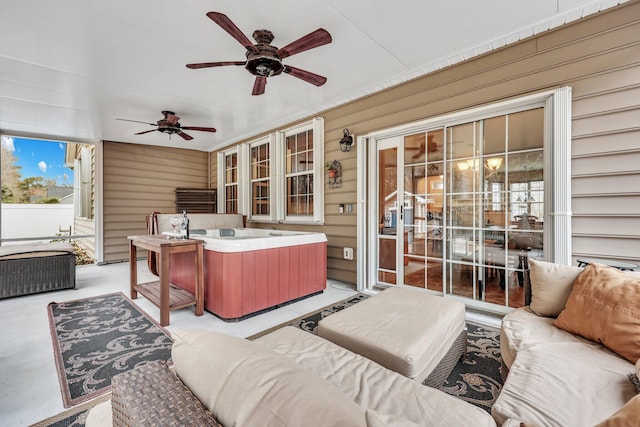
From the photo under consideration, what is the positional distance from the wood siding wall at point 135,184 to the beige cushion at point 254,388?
6.76m

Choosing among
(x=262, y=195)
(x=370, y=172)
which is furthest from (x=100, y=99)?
(x=370, y=172)

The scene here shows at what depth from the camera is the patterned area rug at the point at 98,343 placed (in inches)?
74.0

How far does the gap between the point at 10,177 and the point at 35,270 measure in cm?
302

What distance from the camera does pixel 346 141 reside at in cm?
402

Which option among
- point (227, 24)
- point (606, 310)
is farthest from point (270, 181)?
point (606, 310)

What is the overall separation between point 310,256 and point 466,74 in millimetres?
2753

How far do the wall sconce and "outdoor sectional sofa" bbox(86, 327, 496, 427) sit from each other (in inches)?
136

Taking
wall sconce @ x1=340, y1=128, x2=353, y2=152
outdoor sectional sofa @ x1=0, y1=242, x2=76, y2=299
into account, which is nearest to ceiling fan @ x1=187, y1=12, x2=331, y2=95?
wall sconce @ x1=340, y1=128, x2=353, y2=152

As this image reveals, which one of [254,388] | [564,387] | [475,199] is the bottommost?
[564,387]

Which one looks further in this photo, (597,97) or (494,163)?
(494,163)

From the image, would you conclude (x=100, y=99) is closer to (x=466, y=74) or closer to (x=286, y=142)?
(x=286, y=142)

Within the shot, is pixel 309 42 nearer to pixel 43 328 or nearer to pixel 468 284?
pixel 468 284

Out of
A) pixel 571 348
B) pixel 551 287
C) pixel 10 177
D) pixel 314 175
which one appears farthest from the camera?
pixel 10 177

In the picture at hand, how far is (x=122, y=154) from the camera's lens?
6.28m
